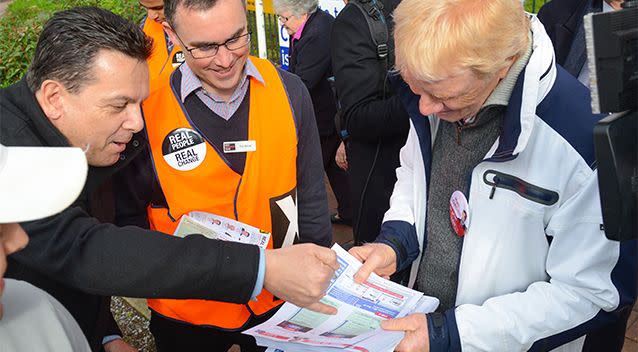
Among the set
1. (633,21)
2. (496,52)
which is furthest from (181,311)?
(633,21)

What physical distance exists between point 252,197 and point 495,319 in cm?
103

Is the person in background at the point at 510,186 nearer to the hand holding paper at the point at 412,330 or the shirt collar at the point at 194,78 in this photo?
the hand holding paper at the point at 412,330

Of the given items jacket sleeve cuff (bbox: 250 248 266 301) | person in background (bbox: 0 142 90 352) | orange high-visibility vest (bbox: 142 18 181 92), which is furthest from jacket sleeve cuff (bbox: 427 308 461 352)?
orange high-visibility vest (bbox: 142 18 181 92)

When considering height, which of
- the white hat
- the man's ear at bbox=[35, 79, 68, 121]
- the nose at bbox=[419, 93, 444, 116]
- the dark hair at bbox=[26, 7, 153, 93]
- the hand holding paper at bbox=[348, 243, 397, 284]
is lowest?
the hand holding paper at bbox=[348, 243, 397, 284]

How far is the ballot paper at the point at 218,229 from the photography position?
7.43ft

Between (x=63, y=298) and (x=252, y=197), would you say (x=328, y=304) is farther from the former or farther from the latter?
(x=63, y=298)

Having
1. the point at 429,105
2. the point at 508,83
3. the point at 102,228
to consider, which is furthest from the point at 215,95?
the point at 508,83

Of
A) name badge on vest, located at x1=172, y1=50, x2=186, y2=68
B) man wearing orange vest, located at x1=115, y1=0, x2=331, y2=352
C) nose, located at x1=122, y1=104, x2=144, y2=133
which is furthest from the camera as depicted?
name badge on vest, located at x1=172, y1=50, x2=186, y2=68

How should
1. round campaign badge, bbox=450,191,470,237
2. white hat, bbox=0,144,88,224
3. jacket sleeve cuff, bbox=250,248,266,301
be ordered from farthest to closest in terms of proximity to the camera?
round campaign badge, bbox=450,191,470,237 < jacket sleeve cuff, bbox=250,248,266,301 < white hat, bbox=0,144,88,224

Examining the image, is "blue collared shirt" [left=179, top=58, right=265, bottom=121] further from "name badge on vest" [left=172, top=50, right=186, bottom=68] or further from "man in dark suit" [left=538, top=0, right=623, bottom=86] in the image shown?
"man in dark suit" [left=538, top=0, right=623, bottom=86]

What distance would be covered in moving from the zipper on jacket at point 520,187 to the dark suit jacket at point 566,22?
126 cm

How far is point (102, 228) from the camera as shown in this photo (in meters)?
1.74

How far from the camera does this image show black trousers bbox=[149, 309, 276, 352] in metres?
2.56

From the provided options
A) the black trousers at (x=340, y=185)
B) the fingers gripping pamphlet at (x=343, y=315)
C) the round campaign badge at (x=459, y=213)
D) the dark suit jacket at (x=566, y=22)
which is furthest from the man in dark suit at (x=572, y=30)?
the black trousers at (x=340, y=185)
